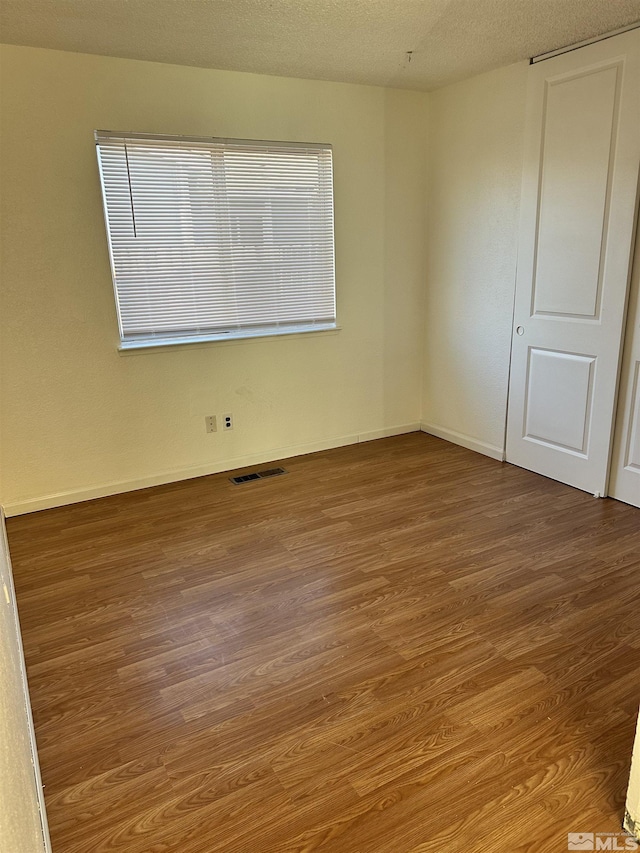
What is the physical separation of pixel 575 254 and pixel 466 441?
1.58 meters

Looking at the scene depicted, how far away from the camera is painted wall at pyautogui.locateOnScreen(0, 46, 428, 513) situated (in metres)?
3.17

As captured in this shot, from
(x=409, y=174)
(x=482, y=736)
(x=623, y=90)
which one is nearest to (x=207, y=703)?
(x=482, y=736)

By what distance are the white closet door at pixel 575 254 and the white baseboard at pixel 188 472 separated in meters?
1.22

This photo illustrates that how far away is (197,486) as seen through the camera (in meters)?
3.84

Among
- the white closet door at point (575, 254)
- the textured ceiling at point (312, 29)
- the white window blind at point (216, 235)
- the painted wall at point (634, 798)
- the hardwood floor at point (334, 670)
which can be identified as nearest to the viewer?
the painted wall at point (634, 798)

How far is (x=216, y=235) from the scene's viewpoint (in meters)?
3.70

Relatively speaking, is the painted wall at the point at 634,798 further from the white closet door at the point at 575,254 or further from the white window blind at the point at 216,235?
the white window blind at the point at 216,235

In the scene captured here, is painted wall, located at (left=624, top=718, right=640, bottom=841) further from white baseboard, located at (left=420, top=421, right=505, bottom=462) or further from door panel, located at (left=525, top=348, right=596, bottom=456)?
white baseboard, located at (left=420, top=421, right=505, bottom=462)

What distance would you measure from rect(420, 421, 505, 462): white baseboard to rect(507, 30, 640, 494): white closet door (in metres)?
0.24

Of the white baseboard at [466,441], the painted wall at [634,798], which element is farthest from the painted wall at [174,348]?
the painted wall at [634,798]

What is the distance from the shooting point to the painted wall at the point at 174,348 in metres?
3.17

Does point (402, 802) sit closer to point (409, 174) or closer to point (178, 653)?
point (178, 653)

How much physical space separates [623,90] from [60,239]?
3137 mm

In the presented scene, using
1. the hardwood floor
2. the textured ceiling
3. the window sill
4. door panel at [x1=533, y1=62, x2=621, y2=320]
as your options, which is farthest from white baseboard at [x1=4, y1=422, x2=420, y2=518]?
the textured ceiling
